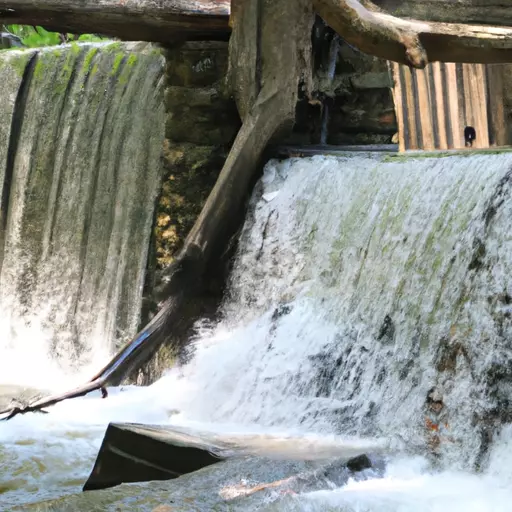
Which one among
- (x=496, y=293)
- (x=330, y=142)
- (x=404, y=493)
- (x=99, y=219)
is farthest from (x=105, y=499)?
(x=99, y=219)

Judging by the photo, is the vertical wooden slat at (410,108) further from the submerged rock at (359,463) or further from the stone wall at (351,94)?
the submerged rock at (359,463)

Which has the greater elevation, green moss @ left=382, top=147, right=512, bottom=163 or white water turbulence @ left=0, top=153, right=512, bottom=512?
green moss @ left=382, top=147, right=512, bottom=163

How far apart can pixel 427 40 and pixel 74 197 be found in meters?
4.56

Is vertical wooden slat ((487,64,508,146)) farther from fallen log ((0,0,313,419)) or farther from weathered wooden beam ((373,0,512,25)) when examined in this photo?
fallen log ((0,0,313,419))

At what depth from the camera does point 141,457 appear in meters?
3.37

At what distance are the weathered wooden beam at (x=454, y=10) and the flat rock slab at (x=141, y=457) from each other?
13.6ft

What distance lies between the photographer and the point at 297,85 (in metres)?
5.45

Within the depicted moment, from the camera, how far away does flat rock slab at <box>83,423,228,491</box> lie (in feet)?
10.9

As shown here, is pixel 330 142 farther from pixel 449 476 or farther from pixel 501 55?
pixel 449 476

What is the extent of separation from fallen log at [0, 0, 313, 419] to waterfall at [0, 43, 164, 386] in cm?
109

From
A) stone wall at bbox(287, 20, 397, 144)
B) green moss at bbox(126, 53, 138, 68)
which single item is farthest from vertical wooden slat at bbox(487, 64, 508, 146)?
green moss at bbox(126, 53, 138, 68)

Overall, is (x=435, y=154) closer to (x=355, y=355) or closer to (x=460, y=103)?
(x=355, y=355)

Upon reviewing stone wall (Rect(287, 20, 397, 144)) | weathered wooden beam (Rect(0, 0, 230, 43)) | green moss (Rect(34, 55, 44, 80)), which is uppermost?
green moss (Rect(34, 55, 44, 80))

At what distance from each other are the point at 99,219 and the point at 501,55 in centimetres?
438
